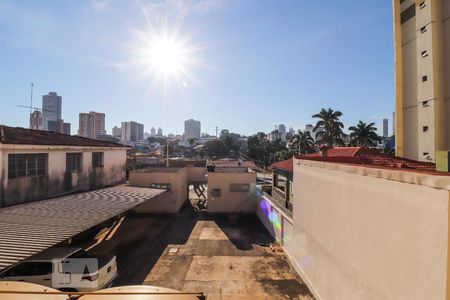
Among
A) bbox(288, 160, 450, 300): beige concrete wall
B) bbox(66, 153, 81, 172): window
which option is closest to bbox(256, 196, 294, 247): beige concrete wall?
bbox(288, 160, 450, 300): beige concrete wall

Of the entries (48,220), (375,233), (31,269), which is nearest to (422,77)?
(375,233)

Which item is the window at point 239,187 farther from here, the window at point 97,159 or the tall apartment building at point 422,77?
the tall apartment building at point 422,77

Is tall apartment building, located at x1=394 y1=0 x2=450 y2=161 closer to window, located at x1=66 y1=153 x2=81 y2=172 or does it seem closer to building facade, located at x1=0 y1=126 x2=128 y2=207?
building facade, located at x1=0 y1=126 x2=128 y2=207

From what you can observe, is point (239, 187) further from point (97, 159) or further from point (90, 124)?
point (90, 124)

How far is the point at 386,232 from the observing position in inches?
274

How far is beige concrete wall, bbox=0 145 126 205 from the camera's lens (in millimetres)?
17094

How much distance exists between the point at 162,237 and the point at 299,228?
11.1 metres

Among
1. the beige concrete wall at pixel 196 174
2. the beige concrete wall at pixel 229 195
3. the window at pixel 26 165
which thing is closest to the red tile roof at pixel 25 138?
the window at pixel 26 165

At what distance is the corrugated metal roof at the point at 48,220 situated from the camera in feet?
31.0

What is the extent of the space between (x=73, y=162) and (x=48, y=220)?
12.1m

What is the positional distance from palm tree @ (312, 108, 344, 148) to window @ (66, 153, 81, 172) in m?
36.2

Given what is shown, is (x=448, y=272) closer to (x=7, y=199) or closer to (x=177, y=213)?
(x=7, y=199)

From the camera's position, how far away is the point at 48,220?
13.0 metres

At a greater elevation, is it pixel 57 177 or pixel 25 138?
pixel 25 138
